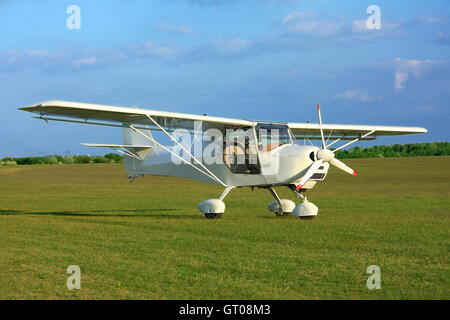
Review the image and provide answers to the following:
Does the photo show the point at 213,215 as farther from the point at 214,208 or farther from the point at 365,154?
the point at 365,154

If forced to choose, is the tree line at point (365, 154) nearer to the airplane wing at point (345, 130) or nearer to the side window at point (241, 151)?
the airplane wing at point (345, 130)

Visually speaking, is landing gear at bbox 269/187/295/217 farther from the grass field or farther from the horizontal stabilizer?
the horizontal stabilizer

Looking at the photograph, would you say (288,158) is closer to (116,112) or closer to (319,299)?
(116,112)

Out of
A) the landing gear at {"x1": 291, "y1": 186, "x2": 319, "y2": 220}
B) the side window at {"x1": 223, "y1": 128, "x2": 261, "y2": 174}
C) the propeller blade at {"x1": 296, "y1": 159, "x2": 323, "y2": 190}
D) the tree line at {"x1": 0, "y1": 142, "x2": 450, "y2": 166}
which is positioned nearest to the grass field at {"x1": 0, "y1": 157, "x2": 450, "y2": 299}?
the landing gear at {"x1": 291, "y1": 186, "x2": 319, "y2": 220}

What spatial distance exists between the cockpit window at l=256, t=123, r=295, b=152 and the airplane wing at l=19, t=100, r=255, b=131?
0.39 m

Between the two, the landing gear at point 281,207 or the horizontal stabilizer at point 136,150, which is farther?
the horizontal stabilizer at point 136,150

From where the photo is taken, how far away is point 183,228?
45.0 feet

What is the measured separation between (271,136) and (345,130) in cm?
488

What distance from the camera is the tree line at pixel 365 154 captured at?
73.9 meters

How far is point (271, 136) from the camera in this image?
15.4 meters

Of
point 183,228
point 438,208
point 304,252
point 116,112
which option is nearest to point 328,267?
point 304,252

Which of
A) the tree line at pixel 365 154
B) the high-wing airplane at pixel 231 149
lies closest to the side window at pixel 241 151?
the high-wing airplane at pixel 231 149

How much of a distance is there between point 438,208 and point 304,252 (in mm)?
11178

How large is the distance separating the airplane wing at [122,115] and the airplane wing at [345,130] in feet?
8.89
